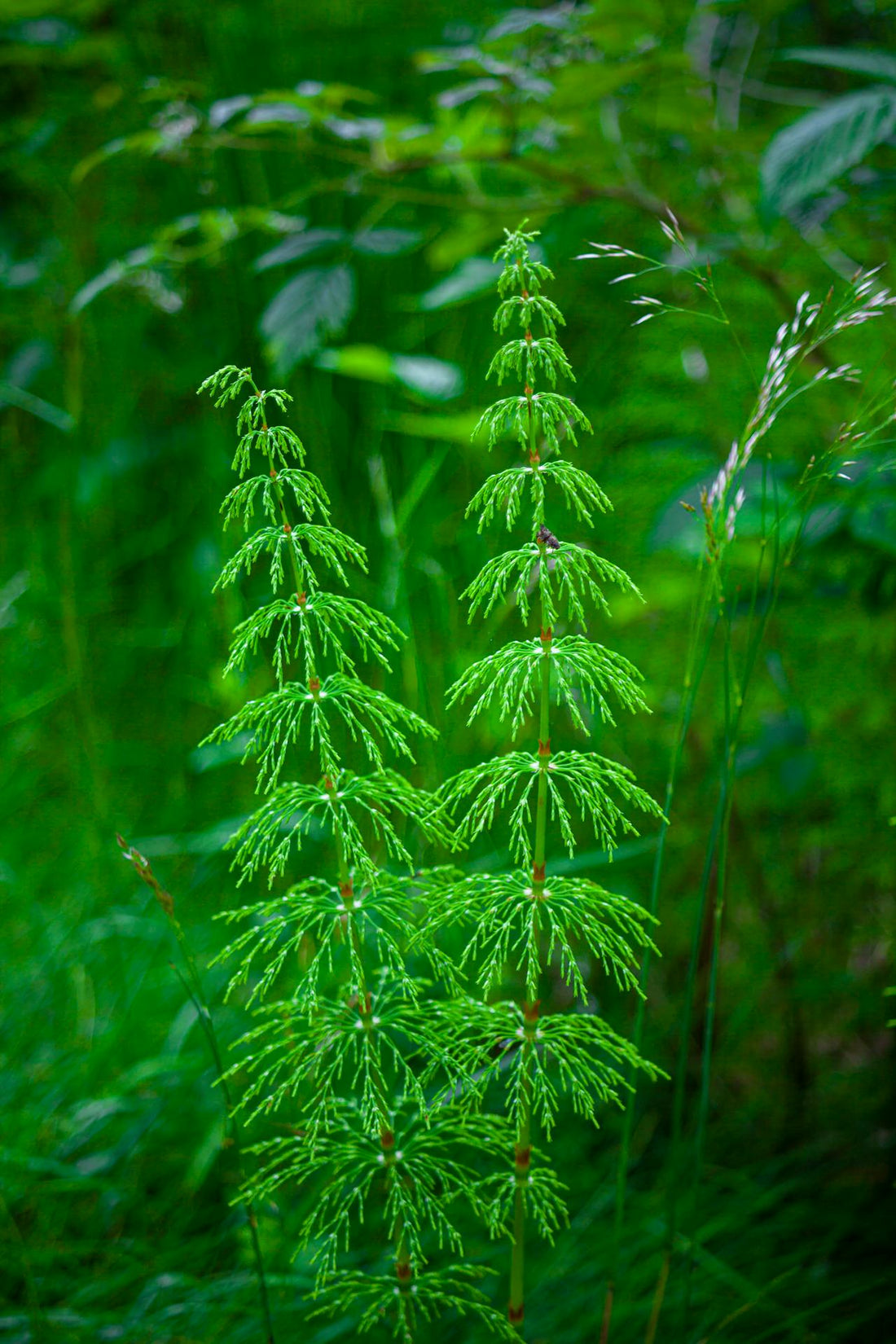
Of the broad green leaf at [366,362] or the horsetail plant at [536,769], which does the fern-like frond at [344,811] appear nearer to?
the horsetail plant at [536,769]

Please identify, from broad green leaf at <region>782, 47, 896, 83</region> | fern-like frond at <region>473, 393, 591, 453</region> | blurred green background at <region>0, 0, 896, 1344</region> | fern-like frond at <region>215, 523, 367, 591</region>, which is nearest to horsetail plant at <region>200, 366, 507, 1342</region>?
fern-like frond at <region>215, 523, 367, 591</region>

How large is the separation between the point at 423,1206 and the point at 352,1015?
123 mm

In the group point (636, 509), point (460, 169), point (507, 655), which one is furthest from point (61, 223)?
point (507, 655)

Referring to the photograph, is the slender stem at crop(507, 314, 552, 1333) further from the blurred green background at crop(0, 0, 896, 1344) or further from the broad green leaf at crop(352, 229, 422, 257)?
the broad green leaf at crop(352, 229, 422, 257)

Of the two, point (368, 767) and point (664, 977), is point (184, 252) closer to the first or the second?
point (368, 767)

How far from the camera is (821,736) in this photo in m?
1.21

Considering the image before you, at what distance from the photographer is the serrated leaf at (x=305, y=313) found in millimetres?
935

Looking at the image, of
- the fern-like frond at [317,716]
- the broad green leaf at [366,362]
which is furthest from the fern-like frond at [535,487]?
the broad green leaf at [366,362]

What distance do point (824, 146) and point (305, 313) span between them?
18.9 inches

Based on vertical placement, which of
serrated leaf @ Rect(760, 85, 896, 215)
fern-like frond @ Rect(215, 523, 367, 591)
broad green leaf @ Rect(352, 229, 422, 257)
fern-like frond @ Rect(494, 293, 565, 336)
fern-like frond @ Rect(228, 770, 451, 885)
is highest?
broad green leaf @ Rect(352, 229, 422, 257)

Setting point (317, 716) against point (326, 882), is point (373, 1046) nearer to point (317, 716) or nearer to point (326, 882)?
point (326, 882)

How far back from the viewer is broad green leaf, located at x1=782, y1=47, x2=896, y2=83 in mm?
771

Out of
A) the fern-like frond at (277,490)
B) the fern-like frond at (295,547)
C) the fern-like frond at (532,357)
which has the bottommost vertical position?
the fern-like frond at (295,547)

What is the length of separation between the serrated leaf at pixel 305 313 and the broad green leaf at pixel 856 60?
0.44 m
